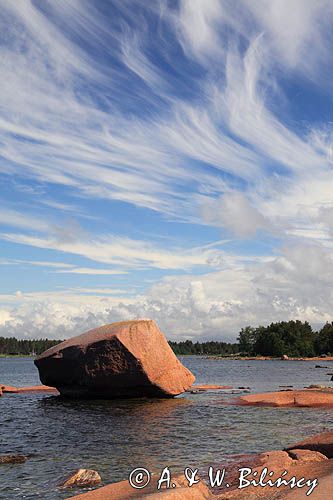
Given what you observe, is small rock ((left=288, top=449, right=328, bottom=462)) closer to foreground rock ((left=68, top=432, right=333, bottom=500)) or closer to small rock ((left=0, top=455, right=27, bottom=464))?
foreground rock ((left=68, top=432, right=333, bottom=500))

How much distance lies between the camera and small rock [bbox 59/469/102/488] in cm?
1298

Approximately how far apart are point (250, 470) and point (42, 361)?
21569 mm

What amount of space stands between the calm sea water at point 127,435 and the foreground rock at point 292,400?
4.55ft

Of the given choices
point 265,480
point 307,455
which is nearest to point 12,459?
point 265,480

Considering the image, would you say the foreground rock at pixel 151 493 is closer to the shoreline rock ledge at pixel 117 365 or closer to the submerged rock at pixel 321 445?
the submerged rock at pixel 321 445

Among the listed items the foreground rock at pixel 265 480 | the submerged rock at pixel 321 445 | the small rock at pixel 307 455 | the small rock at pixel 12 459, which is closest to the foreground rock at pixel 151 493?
the foreground rock at pixel 265 480

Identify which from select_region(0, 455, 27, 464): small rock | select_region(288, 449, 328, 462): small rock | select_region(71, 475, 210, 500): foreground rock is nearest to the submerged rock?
select_region(288, 449, 328, 462): small rock

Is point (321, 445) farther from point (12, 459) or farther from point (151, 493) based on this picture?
point (12, 459)

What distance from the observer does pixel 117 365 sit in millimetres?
29812

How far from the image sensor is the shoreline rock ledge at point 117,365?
97.7 ft

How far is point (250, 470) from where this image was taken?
13.4 m

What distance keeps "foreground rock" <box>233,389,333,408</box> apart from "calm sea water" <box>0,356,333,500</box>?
1388 millimetres

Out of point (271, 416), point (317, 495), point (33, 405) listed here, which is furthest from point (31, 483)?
point (33, 405)

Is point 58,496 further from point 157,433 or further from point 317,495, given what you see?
point 157,433
